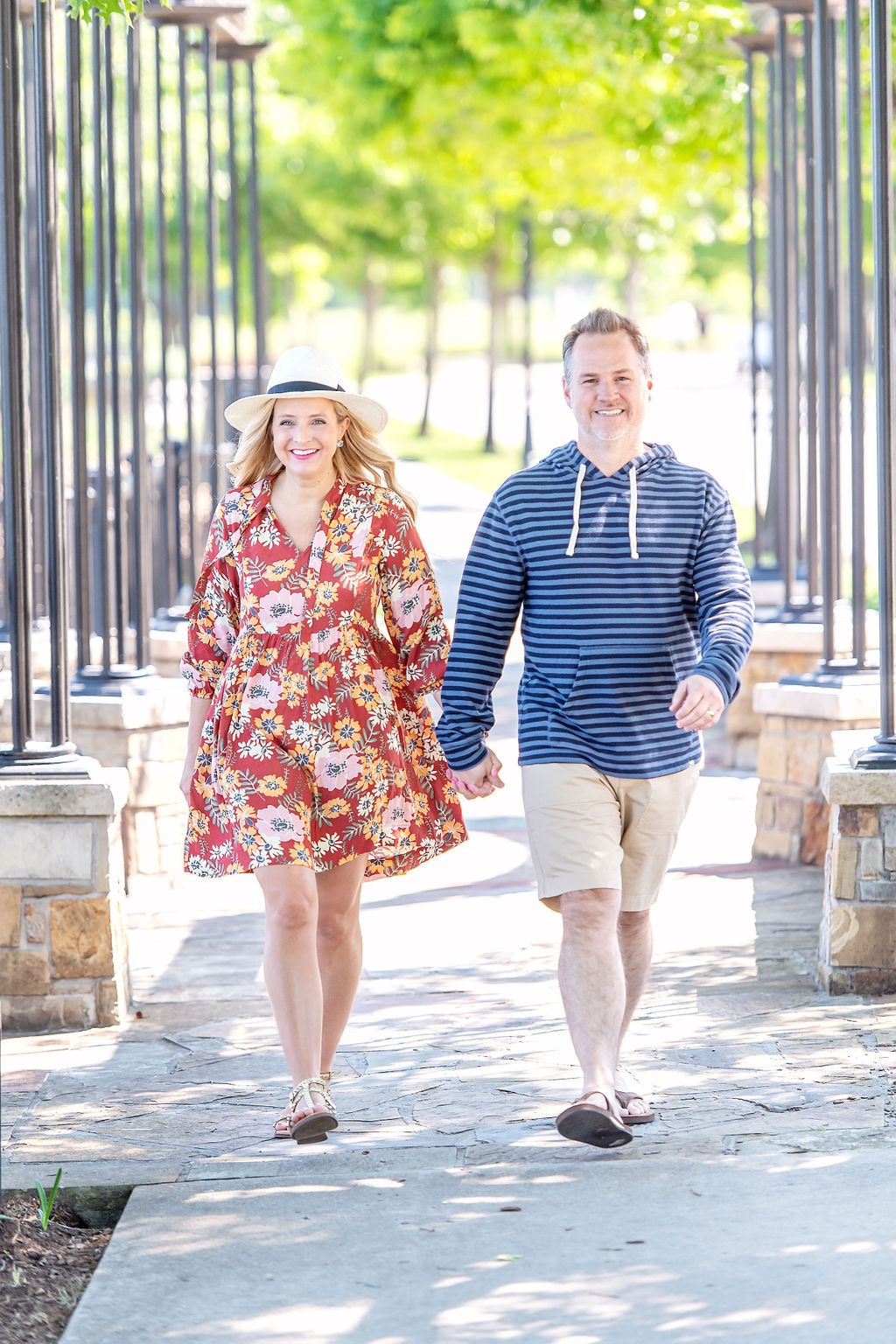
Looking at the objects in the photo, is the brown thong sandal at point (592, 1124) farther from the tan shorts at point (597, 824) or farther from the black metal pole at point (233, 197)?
the black metal pole at point (233, 197)

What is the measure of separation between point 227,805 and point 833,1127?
1633mm

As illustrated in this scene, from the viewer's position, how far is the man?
414cm

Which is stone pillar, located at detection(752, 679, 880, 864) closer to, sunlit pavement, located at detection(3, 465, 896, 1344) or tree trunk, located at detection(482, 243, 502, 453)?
sunlit pavement, located at detection(3, 465, 896, 1344)

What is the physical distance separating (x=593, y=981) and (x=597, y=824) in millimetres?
353

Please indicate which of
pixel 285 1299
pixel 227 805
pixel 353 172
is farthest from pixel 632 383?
pixel 353 172

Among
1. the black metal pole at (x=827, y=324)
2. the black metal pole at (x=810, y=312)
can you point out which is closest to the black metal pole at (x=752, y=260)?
the black metal pole at (x=810, y=312)

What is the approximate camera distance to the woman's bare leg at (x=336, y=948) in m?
4.58

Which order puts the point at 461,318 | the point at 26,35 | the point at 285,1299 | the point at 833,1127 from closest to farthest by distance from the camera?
1. the point at 285,1299
2. the point at 833,1127
3. the point at 26,35
4. the point at 461,318

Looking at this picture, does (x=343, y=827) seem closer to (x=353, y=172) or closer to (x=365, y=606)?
(x=365, y=606)

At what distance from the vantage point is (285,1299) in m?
3.48

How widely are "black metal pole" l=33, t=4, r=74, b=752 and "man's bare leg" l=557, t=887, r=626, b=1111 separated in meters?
2.22

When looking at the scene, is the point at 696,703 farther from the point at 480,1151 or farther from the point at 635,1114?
the point at 480,1151

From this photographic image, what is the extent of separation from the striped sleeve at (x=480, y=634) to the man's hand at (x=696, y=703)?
481mm

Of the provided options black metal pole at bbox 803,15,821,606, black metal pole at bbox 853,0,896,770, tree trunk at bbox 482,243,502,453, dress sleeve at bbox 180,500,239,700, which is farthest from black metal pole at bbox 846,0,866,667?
tree trunk at bbox 482,243,502,453
